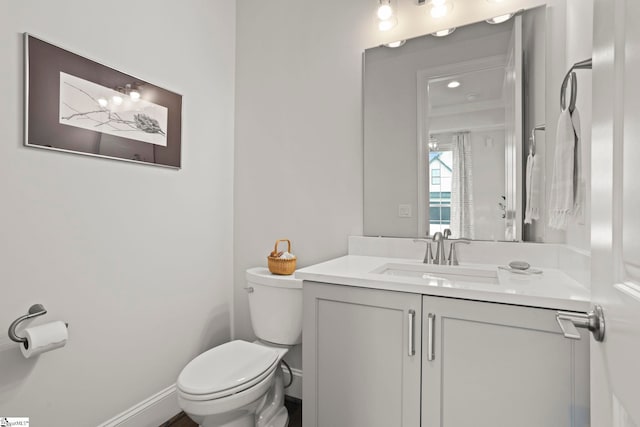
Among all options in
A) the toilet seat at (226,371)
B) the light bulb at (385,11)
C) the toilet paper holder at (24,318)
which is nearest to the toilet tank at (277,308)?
the toilet seat at (226,371)

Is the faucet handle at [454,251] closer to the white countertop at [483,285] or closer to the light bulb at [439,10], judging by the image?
the white countertop at [483,285]

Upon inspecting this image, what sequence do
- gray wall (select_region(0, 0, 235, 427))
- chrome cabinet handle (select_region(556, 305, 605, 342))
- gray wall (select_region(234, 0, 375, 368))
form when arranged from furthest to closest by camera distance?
gray wall (select_region(234, 0, 375, 368)), gray wall (select_region(0, 0, 235, 427)), chrome cabinet handle (select_region(556, 305, 605, 342))

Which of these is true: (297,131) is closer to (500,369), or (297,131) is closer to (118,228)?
(118,228)

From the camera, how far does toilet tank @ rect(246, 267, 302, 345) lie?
1.70 metres

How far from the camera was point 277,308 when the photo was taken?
1.73m

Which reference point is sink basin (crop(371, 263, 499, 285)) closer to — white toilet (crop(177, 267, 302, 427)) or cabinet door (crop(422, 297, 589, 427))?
cabinet door (crop(422, 297, 589, 427))

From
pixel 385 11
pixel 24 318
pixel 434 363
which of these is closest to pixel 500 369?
pixel 434 363

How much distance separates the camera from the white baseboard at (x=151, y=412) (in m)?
1.55

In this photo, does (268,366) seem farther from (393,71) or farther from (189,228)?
(393,71)

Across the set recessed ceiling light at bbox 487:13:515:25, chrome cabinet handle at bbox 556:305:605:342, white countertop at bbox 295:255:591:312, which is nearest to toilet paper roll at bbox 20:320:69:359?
white countertop at bbox 295:255:591:312

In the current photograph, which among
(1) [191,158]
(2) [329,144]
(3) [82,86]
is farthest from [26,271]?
(2) [329,144]

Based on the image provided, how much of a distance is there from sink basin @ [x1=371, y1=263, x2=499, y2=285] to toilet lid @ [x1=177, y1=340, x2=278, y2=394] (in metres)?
0.67

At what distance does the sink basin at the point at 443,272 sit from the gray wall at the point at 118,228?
1.16 m

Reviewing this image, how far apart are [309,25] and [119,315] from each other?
1.91m
